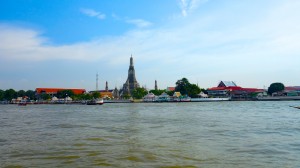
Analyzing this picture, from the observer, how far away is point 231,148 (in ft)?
34.1

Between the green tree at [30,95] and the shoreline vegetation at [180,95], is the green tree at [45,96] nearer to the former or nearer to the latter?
the shoreline vegetation at [180,95]

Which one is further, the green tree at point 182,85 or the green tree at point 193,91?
the green tree at point 182,85

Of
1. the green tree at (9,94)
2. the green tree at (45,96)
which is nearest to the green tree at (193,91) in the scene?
the green tree at (45,96)

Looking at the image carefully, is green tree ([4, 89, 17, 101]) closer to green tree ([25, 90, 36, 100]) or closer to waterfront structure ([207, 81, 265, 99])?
green tree ([25, 90, 36, 100])

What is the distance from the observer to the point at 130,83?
156625mm

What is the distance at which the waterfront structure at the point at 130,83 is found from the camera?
154m

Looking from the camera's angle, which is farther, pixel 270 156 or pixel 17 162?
pixel 270 156

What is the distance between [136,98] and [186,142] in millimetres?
121379

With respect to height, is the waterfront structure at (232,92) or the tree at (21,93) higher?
the tree at (21,93)

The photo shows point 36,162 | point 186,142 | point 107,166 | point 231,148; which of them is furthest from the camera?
point 186,142

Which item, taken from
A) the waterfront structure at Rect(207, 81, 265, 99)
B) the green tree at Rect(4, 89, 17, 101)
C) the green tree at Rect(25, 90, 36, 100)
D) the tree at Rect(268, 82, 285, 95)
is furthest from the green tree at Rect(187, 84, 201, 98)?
the green tree at Rect(4, 89, 17, 101)

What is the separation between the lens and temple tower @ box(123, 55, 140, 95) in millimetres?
153825

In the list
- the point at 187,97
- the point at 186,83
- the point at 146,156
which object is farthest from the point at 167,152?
the point at 186,83

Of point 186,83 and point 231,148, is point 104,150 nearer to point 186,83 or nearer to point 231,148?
point 231,148
